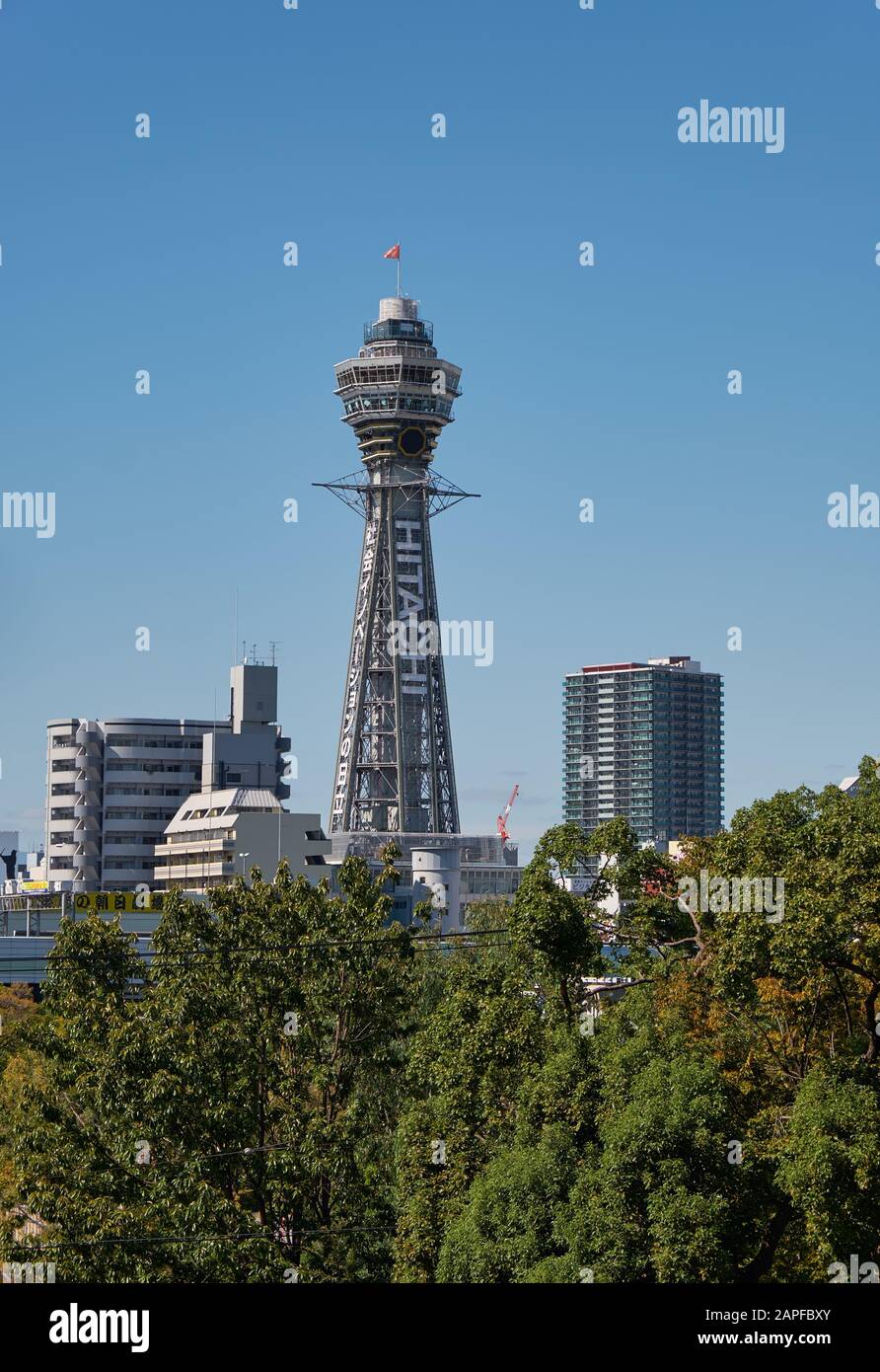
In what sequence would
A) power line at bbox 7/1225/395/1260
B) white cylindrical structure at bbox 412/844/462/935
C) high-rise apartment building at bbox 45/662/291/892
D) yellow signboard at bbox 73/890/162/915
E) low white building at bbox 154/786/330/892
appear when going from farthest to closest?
white cylindrical structure at bbox 412/844/462/935 → high-rise apartment building at bbox 45/662/291/892 → low white building at bbox 154/786/330/892 → yellow signboard at bbox 73/890/162/915 → power line at bbox 7/1225/395/1260

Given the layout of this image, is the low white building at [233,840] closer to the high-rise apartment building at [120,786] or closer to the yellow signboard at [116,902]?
the high-rise apartment building at [120,786]

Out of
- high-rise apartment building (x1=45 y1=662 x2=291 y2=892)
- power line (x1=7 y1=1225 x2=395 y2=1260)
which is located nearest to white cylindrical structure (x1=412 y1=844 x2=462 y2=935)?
high-rise apartment building (x1=45 y1=662 x2=291 y2=892)

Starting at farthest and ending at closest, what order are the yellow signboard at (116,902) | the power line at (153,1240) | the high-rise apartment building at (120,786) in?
1. the high-rise apartment building at (120,786)
2. the yellow signboard at (116,902)
3. the power line at (153,1240)

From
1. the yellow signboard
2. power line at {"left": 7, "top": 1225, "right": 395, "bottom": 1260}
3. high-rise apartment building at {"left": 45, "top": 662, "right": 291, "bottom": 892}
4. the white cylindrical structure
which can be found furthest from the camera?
the white cylindrical structure

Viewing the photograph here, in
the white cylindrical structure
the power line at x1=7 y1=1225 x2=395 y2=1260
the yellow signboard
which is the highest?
the white cylindrical structure

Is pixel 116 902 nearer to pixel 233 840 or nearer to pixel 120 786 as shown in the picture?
pixel 233 840

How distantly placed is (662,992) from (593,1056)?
10.4 ft

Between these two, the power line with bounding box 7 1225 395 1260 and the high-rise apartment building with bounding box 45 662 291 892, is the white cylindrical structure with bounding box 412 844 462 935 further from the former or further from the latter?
the power line with bounding box 7 1225 395 1260

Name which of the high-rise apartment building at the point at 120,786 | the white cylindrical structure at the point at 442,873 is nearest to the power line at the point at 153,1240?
the high-rise apartment building at the point at 120,786

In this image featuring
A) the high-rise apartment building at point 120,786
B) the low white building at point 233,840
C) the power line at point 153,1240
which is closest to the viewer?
the power line at point 153,1240

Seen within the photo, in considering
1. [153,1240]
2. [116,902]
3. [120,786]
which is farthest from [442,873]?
[153,1240]

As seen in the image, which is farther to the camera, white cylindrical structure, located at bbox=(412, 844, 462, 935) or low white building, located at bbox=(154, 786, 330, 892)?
white cylindrical structure, located at bbox=(412, 844, 462, 935)

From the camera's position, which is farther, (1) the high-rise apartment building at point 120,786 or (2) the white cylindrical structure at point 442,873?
(2) the white cylindrical structure at point 442,873
